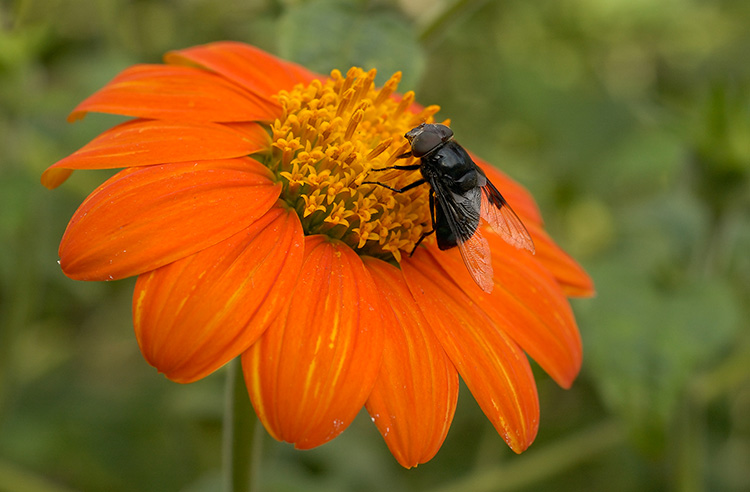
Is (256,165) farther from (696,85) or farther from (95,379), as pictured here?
(696,85)

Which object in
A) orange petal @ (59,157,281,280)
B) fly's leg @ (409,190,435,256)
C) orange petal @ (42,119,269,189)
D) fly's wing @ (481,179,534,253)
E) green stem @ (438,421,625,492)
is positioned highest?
orange petal @ (42,119,269,189)

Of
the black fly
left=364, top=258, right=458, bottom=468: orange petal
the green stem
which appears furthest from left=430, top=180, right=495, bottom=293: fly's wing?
the green stem

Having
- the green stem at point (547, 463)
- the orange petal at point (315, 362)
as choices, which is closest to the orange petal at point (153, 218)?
the orange petal at point (315, 362)

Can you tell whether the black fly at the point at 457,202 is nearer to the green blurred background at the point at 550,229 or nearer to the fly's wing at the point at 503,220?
the fly's wing at the point at 503,220

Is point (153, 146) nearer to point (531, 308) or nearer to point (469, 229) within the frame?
point (469, 229)

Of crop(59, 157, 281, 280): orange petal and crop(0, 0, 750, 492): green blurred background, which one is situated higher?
crop(59, 157, 281, 280): orange petal

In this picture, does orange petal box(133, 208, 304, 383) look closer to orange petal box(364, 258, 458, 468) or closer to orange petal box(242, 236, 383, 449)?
orange petal box(242, 236, 383, 449)
